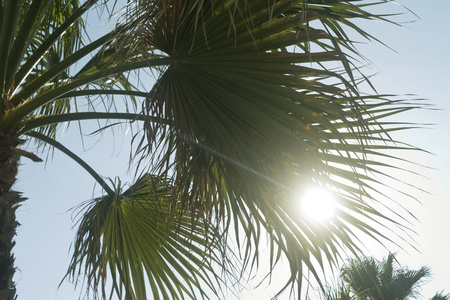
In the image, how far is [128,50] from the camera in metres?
2.26

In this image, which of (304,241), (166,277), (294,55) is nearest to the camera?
(294,55)

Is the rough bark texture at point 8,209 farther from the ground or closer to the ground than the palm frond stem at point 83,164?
closer to the ground

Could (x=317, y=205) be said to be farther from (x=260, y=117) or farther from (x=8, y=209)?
(x=8, y=209)

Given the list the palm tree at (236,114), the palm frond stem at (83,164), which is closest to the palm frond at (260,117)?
the palm tree at (236,114)

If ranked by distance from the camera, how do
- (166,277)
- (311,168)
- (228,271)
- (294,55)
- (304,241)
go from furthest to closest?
(166,277) → (228,271) → (304,241) → (311,168) → (294,55)

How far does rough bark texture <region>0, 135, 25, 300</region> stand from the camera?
2.29 m

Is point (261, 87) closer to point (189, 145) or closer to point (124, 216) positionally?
point (189, 145)

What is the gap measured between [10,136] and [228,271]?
1.38 metres

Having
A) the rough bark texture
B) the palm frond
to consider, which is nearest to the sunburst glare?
the palm frond

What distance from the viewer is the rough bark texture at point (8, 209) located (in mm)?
2295

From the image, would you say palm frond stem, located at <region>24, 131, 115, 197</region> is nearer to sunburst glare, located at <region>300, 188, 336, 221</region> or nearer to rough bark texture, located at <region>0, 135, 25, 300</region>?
rough bark texture, located at <region>0, 135, 25, 300</region>

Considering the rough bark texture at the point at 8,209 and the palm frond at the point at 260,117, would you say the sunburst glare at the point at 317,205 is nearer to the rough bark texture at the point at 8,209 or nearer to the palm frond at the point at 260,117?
the palm frond at the point at 260,117

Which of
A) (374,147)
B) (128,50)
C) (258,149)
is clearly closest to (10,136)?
(128,50)

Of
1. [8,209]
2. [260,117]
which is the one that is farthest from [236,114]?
[8,209]
